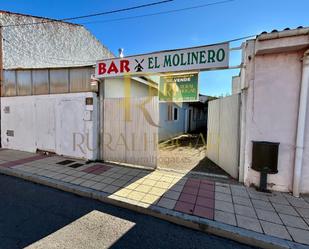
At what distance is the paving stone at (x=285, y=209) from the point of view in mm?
3162

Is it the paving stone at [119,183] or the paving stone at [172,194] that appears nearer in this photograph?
the paving stone at [172,194]

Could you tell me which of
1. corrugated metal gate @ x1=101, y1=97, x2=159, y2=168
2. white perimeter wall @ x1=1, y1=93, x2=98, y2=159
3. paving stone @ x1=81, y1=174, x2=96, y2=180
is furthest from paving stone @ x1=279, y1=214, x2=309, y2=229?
white perimeter wall @ x1=1, y1=93, x2=98, y2=159

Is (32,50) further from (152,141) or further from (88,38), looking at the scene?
(152,141)

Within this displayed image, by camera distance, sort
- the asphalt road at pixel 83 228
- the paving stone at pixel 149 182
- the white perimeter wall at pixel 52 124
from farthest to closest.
Answer: the white perimeter wall at pixel 52 124
the paving stone at pixel 149 182
the asphalt road at pixel 83 228

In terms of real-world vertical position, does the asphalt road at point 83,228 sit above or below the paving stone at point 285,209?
below

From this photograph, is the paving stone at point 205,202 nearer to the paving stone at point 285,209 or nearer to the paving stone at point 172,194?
the paving stone at point 172,194

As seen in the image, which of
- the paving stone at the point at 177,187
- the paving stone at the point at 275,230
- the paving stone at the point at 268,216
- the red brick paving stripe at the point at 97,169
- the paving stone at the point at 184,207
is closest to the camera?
the paving stone at the point at 275,230

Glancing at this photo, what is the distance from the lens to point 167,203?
11.2ft

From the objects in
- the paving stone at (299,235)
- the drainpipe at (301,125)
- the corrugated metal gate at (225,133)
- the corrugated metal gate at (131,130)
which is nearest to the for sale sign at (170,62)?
the corrugated metal gate at (131,130)

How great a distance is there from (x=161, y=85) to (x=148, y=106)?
3.62 metres

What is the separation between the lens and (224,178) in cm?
474

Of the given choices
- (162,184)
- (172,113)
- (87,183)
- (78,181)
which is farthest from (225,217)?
(172,113)

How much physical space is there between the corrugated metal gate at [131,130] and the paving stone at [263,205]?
2.79 metres

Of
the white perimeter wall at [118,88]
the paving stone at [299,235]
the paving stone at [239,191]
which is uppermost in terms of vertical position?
the white perimeter wall at [118,88]
